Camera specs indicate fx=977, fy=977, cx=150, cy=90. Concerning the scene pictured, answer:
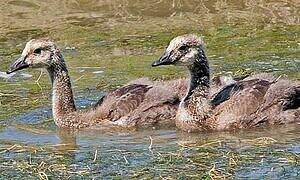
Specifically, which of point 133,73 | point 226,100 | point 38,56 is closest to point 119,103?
point 38,56

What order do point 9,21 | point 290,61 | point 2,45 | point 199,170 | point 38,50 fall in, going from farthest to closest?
point 9,21 < point 2,45 < point 290,61 < point 38,50 < point 199,170

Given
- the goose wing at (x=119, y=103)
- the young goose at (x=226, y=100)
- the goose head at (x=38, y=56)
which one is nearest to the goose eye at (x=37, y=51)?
the goose head at (x=38, y=56)

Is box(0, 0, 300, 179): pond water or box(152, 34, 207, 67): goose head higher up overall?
box(152, 34, 207, 67): goose head

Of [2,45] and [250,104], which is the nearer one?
[250,104]

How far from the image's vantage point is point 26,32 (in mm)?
18516

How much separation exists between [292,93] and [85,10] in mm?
9479

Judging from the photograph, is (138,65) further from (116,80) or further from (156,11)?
(156,11)

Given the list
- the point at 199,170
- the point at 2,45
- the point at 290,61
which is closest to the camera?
the point at 199,170

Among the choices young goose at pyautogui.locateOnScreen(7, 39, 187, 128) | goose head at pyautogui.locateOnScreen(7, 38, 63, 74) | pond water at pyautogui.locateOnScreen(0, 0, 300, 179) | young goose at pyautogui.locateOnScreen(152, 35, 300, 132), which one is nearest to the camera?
pond water at pyautogui.locateOnScreen(0, 0, 300, 179)

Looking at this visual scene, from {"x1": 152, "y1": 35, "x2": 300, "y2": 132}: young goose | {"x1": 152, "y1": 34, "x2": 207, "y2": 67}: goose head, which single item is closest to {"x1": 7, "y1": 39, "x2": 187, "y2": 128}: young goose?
{"x1": 152, "y1": 35, "x2": 300, "y2": 132}: young goose

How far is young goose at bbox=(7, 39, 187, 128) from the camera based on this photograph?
39.5 feet

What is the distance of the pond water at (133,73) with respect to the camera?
9.47 meters

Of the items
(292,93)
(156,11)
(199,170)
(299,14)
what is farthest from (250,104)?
(156,11)

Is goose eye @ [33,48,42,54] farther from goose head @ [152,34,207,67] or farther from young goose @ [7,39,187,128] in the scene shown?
goose head @ [152,34,207,67]
